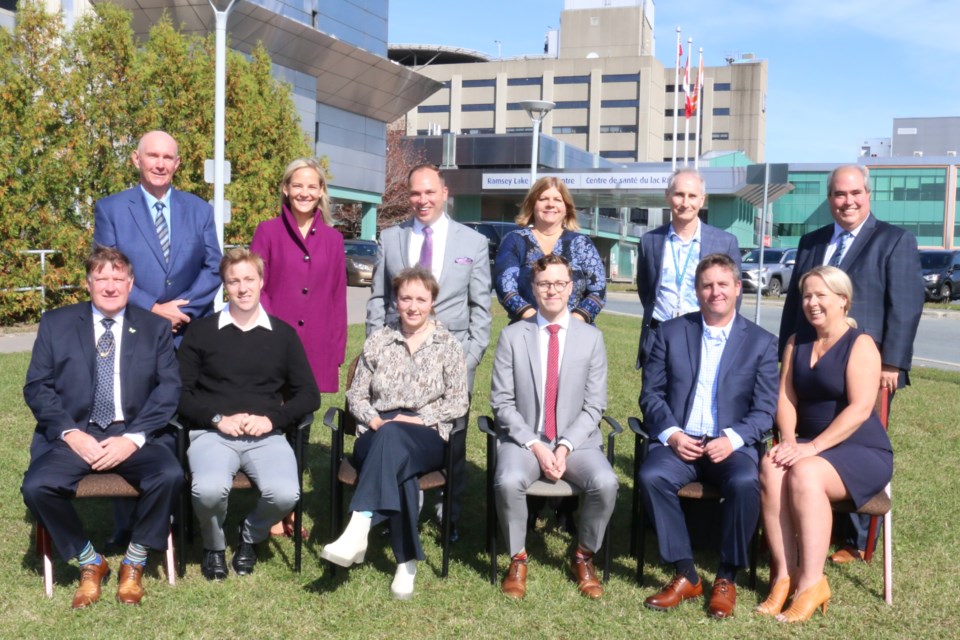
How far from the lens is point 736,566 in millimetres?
4281

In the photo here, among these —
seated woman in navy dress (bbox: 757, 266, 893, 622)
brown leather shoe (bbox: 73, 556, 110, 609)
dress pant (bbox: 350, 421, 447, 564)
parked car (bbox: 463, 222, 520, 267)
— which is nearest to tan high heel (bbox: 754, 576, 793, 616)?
seated woman in navy dress (bbox: 757, 266, 893, 622)

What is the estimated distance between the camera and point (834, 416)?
4574 mm

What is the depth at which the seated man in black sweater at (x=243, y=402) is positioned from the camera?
4473 millimetres

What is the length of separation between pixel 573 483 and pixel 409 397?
94 centimetres

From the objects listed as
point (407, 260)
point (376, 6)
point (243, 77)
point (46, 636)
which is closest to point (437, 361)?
point (407, 260)

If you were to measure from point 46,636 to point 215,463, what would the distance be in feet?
3.40

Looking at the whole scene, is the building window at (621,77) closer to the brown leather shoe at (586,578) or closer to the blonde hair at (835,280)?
the blonde hair at (835,280)

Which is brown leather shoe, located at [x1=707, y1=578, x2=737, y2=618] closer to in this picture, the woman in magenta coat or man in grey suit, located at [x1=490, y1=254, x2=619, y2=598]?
man in grey suit, located at [x1=490, y1=254, x2=619, y2=598]

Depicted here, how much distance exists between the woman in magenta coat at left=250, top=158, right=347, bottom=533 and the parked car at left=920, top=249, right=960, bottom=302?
2973 centimetres

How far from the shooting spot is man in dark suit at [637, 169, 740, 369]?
518 cm

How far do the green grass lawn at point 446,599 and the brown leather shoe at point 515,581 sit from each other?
56 millimetres

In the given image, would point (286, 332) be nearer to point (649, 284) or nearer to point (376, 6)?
point (649, 284)

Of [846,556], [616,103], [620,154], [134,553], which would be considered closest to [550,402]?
[846,556]

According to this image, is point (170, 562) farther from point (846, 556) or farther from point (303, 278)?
point (846, 556)
